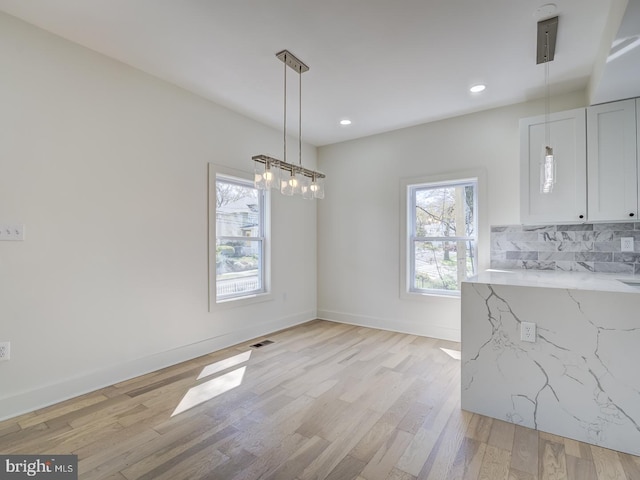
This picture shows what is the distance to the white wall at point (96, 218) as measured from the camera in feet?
7.35

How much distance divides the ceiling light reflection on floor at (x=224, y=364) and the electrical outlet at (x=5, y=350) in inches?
52.2

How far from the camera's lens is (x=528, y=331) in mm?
2141

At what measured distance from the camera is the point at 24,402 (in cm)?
224

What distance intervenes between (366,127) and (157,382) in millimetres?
3703

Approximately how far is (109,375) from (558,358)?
11.1ft

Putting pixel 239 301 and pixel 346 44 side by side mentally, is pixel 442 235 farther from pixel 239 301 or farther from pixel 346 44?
pixel 239 301

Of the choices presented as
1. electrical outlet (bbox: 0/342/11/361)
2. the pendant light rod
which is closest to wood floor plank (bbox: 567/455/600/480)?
the pendant light rod

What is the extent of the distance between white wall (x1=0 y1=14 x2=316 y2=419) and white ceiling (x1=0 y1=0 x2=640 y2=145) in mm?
269

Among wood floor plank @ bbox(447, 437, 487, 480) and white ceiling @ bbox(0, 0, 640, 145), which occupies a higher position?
white ceiling @ bbox(0, 0, 640, 145)

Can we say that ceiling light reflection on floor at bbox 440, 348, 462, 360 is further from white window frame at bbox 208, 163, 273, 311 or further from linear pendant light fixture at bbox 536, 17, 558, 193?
white window frame at bbox 208, 163, 273, 311

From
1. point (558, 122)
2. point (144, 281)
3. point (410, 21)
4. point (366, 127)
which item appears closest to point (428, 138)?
point (366, 127)

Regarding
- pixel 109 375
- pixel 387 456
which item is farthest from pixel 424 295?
pixel 109 375

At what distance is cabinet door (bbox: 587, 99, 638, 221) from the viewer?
2641 mm

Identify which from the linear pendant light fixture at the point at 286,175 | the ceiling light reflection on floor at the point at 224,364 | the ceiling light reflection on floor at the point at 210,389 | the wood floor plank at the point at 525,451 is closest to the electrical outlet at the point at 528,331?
the wood floor plank at the point at 525,451
